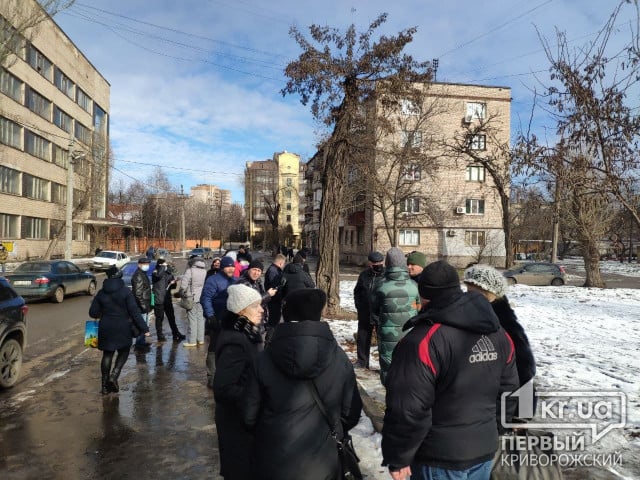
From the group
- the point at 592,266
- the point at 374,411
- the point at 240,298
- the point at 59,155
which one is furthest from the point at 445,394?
the point at 59,155

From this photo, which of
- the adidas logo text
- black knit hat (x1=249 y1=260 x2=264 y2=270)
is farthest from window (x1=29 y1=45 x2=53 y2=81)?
the adidas logo text

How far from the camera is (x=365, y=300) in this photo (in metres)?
6.68

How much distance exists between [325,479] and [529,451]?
1.17 metres

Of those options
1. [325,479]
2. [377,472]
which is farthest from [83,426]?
[325,479]

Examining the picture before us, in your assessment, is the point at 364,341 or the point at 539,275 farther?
the point at 539,275

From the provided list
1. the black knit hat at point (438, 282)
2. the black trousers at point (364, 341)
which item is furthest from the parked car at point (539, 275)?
the black knit hat at point (438, 282)

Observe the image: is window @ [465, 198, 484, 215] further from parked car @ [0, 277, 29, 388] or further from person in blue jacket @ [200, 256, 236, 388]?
parked car @ [0, 277, 29, 388]

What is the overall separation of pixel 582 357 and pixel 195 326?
6.79m

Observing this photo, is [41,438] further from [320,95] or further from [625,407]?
[320,95]

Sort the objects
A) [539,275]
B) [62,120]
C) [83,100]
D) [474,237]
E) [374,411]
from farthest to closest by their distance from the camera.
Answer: [83,100]
[62,120]
[474,237]
[539,275]
[374,411]

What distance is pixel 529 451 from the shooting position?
2.59m

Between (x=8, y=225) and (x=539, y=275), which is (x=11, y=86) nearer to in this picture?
(x=8, y=225)

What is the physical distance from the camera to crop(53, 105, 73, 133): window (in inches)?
1657

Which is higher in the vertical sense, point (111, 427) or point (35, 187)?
point (35, 187)
